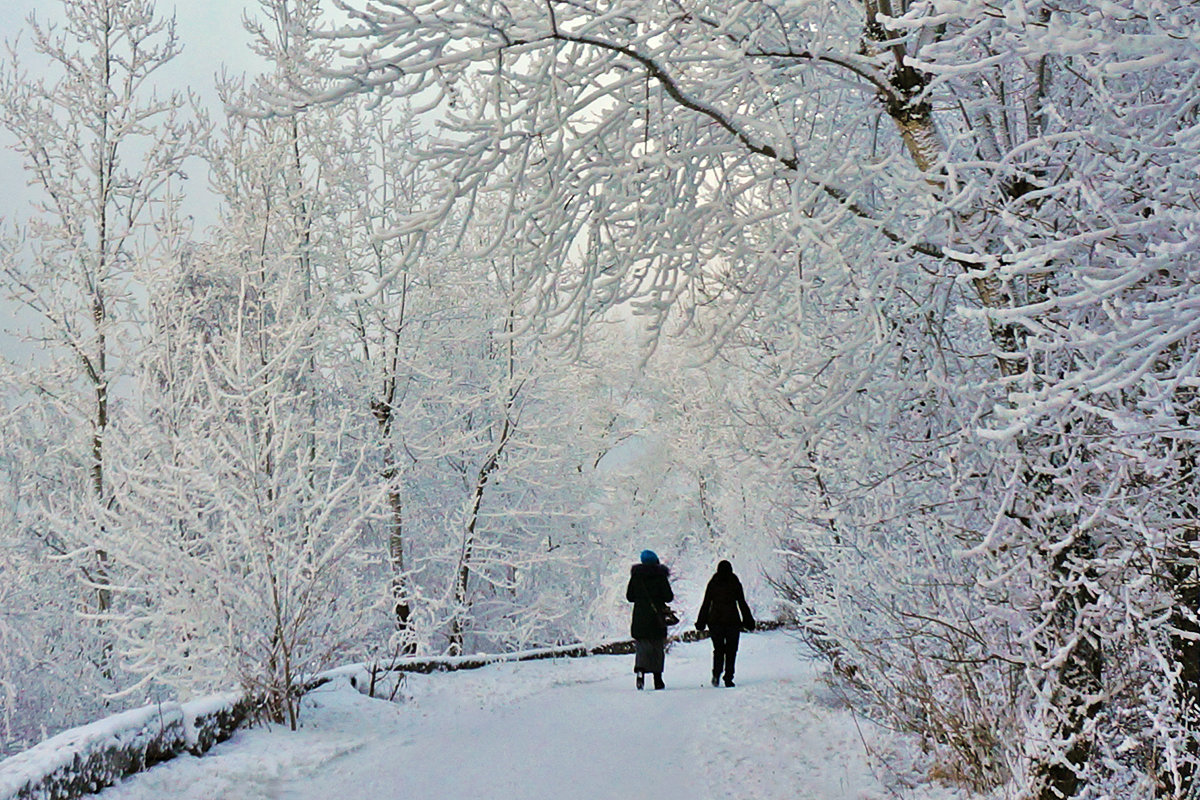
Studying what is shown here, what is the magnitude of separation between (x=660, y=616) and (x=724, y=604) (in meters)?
0.94

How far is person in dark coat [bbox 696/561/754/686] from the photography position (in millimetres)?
10555

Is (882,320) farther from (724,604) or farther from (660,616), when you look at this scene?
(724,604)

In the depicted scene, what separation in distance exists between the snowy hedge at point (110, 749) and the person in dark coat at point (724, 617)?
20.9ft

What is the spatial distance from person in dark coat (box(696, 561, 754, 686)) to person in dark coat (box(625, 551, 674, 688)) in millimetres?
594

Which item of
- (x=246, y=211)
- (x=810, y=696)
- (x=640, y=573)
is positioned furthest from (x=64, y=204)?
(x=810, y=696)

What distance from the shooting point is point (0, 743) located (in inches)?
370

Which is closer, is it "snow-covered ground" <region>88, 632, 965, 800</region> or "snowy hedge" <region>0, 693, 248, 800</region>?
"snowy hedge" <region>0, 693, 248, 800</region>

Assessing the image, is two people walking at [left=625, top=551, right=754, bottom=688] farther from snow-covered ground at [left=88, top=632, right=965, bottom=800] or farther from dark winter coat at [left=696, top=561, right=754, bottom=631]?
snow-covered ground at [left=88, top=632, right=965, bottom=800]

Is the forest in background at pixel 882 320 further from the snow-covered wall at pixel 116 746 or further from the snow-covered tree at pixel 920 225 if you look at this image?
the snow-covered wall at pixel 116 746

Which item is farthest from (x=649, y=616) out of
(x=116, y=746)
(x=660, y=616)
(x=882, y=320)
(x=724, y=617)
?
(x=882, y=320)

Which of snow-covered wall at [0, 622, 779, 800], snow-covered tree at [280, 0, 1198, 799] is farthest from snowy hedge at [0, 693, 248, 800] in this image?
snow-covered tree at [280, 0, 1198, 799]

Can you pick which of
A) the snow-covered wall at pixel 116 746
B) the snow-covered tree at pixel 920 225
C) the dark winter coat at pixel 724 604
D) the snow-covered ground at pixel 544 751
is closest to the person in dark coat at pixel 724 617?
the dark winter coat at pixel 724 604

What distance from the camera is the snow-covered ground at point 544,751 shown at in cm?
468

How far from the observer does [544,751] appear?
5.74m
